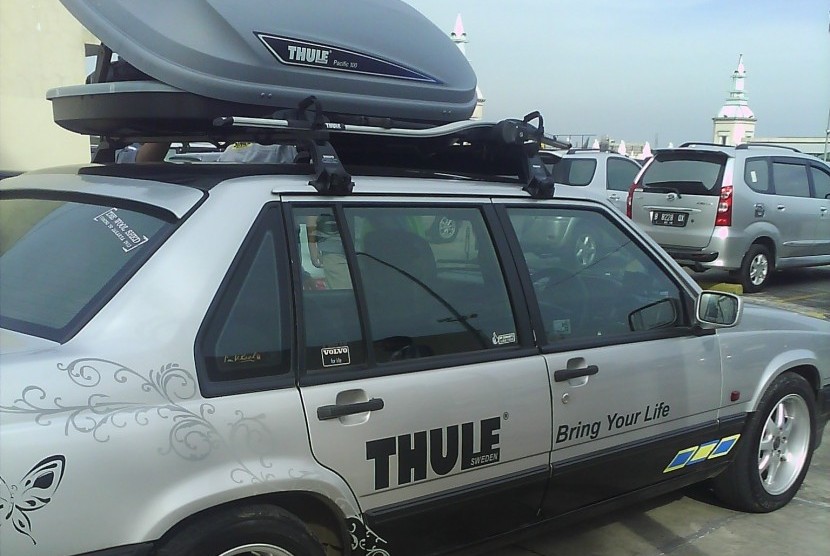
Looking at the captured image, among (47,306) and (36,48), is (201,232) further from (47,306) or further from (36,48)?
(36,48)

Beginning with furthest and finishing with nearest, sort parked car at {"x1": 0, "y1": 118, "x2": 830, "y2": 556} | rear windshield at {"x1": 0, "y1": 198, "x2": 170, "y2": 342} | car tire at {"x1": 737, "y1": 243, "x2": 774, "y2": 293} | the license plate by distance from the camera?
car tire at {"x1": 737, "y1": 243, "x2": 774, "y2": 293}
the license plate
rear windshield at {"x1": 0, "y1": 198, "x2": 170, "y2": 342}
parked car at {"x1": 0, "y1": 118, "x2": 830, "y2": 556}

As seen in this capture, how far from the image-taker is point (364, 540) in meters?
2.53

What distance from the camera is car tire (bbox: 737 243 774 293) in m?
10.6

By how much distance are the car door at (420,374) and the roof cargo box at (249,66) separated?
0.42m

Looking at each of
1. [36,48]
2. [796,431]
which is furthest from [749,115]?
[796,431]

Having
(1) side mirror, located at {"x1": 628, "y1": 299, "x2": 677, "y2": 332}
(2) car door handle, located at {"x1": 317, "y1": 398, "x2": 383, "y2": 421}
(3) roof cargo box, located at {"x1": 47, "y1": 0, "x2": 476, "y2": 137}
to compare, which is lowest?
(2) car door handle, located at {"x1": 317, "y1": 398, "x2": 383, "y2": 421}

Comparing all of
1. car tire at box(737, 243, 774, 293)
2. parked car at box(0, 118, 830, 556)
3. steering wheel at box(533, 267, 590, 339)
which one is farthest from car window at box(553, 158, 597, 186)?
steering wheel at box(533, 267, 590, 339)

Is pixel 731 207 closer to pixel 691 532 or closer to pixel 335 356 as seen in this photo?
pixel 691 532

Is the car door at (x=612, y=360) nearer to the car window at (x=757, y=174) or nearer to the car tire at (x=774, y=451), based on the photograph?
the car tire at (x=774, y=451)

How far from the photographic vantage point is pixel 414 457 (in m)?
2.57

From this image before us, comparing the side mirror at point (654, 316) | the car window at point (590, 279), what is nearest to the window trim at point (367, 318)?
the car window at point (590, 279)

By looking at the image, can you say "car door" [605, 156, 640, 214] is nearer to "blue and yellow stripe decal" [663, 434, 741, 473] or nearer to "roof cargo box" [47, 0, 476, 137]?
"blue and yellow stripe decal" [663, 434, 741, 473]

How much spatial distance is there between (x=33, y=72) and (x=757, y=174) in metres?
10.2

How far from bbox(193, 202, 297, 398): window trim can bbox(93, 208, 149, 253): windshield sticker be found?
266 mm
